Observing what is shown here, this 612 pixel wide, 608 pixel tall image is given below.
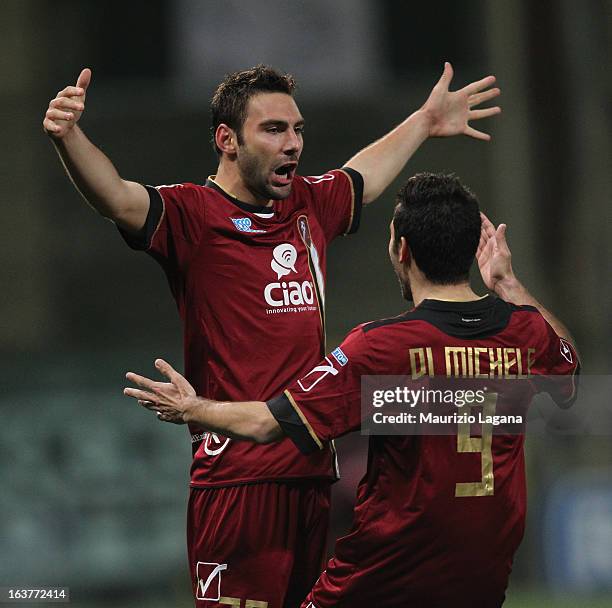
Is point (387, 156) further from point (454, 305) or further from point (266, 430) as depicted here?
point (266, 430)

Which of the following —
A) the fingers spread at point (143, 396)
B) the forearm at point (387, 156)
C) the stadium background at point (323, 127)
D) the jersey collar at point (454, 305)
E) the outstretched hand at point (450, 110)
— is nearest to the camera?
the fingers spread at point (143, 396)

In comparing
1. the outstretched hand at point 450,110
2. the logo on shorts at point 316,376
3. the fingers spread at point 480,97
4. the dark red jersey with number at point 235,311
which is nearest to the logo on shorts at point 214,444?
the dark red jersey with number at point 235,311

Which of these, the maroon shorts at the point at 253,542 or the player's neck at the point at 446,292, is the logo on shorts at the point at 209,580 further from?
the player's neck at the point at 446,292

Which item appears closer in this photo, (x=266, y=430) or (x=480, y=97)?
(x=266, y=430)

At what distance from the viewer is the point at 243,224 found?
4766 millimetres

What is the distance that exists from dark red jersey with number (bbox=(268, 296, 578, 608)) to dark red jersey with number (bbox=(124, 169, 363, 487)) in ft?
1.93

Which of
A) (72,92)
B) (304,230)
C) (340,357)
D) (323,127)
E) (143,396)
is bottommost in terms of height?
(143,396)

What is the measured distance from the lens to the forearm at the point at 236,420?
400cm

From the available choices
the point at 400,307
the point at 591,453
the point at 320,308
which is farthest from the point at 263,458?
the point at 400,307

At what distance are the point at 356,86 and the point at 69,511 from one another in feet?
21.2

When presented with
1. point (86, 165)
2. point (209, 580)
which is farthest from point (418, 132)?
point (209, 580)

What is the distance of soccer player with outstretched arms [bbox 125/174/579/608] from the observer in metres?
4.01

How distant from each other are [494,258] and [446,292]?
0.55 meters

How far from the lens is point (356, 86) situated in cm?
1455
